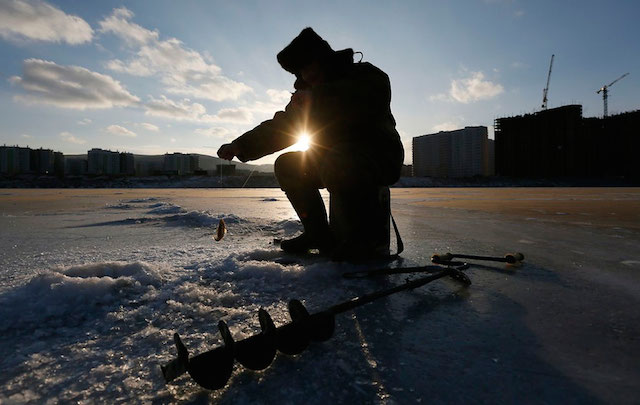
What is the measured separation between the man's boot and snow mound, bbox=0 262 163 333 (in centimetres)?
100

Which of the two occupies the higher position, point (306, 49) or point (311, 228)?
point (306, 49)

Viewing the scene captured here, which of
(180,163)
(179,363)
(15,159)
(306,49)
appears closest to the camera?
(179,363)

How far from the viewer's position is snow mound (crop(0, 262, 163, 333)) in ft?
3.37

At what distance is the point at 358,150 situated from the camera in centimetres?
183

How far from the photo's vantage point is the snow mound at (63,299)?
1026mm

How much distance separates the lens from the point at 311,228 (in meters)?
2.29

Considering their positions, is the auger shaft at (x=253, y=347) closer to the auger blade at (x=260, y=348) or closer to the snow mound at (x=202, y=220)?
the auger blade at (x=260, y=348)

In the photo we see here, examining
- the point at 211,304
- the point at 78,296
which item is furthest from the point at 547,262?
the point at 78,296

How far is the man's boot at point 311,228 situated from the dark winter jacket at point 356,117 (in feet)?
1.37

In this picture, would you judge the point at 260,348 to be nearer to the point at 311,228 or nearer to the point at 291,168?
the point at 311,228

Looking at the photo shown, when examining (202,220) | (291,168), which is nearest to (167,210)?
(202,220)

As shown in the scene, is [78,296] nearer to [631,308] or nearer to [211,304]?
[211,304]

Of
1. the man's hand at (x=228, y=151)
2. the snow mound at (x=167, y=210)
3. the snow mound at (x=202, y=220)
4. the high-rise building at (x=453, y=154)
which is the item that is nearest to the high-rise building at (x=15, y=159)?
the high-rise building at (x=453, y=154)

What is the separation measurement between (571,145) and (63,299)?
88773mm
